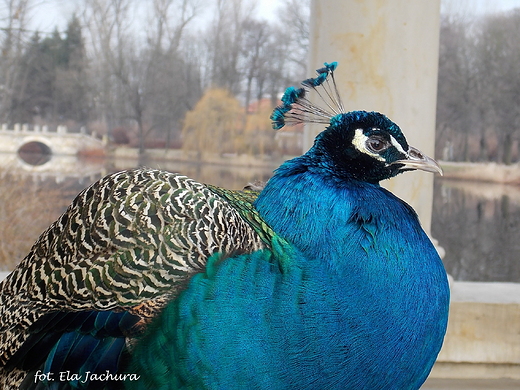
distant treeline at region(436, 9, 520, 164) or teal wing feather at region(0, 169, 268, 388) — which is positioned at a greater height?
distant treeline at region(436, 9, 520, 164)

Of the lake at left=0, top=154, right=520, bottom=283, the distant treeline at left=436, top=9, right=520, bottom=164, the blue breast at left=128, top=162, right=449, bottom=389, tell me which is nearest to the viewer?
the blue breast at left=128, top=162, right=449, bottom=389

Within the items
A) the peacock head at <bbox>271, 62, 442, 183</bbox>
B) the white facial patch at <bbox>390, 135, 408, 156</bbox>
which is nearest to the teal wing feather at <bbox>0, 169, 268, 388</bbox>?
the peacock head at <bbox>271, 62, 442, 183</bbox>

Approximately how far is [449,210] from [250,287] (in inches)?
135

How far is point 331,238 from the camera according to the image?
2.93 ft

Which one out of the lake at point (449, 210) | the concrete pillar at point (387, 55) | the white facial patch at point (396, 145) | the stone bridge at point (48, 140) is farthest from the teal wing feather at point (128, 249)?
the stone bridge at point (48, 140)

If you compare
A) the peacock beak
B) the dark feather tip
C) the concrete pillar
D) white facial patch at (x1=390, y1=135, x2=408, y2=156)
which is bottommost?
the peacock beak

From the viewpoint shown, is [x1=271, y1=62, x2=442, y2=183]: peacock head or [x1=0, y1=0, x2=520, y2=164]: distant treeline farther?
[x1=0, y1=0, x2=520, y2=164]: distant treeline

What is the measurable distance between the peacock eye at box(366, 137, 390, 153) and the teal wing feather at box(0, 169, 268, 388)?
0.24 meters

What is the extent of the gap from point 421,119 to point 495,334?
0.88 metres

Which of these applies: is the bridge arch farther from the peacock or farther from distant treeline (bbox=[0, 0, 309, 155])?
the peacock

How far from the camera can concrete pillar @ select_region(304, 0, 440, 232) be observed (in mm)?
1841

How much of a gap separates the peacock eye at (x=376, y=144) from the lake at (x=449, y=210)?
121 inches

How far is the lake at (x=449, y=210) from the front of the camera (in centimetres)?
390

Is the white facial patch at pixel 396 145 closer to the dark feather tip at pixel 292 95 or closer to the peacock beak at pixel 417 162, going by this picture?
the peacock beak at pixel 417 162
